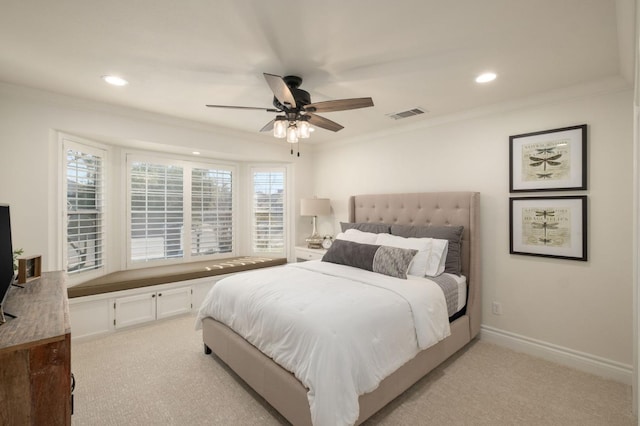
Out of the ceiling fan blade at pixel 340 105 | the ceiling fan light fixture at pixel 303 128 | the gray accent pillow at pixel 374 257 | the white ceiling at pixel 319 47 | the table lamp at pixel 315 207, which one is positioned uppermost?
the white ceiling at pixel 319 47

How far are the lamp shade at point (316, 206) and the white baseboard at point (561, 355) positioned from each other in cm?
256

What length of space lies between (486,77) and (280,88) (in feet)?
5.82

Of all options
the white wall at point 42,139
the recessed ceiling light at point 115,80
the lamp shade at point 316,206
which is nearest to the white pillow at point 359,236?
the lamp shade at point 316,206

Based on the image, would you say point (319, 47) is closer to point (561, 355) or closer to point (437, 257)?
point (437, 257)

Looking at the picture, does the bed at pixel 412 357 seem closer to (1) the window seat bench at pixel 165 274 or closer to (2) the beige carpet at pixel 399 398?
(2) the beige carpet at pixel 399 398

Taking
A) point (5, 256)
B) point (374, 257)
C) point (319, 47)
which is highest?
point (319, 47)

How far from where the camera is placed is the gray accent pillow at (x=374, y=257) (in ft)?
8.72

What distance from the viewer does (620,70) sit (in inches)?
88.1

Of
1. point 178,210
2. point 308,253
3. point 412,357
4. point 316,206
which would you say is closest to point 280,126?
point 412,357

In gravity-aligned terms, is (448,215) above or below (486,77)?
below

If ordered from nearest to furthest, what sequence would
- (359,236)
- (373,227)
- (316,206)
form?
1. (359,236)
2. (373,227)
3. (316,206)

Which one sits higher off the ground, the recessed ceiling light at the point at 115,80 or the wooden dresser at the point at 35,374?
the recessed ceiling light at the point at 115,80

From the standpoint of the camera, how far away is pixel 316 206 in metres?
4.46

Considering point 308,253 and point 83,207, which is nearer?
point 83,207
